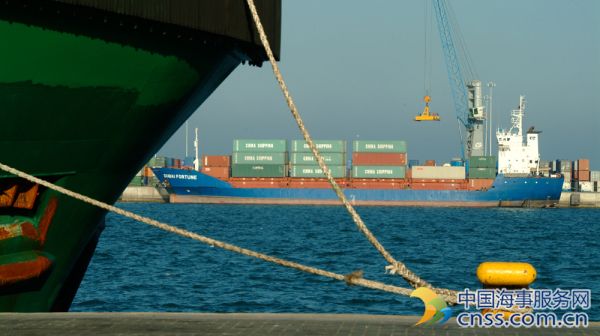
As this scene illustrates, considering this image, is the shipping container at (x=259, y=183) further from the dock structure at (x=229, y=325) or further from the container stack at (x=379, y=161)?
the dock structure at (x=229, y=325)

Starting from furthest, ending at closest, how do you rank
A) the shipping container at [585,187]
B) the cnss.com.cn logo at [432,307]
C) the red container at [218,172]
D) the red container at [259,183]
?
the shipping container at [585,187] → the red container at [218,172] → the red container at [259,183] → the cnss.com.cn logo at [432,307]

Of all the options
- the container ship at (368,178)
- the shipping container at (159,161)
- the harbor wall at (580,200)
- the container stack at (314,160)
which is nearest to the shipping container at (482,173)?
the container ship at (368,178)

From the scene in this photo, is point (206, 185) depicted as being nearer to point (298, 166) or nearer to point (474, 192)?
point (298, 166)

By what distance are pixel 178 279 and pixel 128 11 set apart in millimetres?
16096

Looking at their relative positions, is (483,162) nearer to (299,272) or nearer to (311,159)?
(311,159)

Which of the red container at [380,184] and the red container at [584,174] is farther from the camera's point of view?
the red container at [584,174]

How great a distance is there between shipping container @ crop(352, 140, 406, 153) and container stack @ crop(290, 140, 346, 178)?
1681mm

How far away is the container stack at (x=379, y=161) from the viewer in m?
100

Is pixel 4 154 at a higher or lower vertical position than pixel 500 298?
higher

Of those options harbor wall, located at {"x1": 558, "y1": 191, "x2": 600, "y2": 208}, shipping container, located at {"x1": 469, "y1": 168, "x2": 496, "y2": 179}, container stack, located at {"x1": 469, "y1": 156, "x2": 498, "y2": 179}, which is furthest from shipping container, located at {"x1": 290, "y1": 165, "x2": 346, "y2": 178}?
harbor wall, located at {"x1": 558, "y1": 191, "x2": 600, "y2": 208}

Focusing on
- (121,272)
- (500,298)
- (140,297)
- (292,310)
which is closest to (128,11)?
(500,298)

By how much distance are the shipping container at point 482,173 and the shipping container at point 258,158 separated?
22.3 m

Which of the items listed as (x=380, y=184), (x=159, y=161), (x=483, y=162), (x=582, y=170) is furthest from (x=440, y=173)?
(x=159, y=161)

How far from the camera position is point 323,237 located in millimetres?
43469
